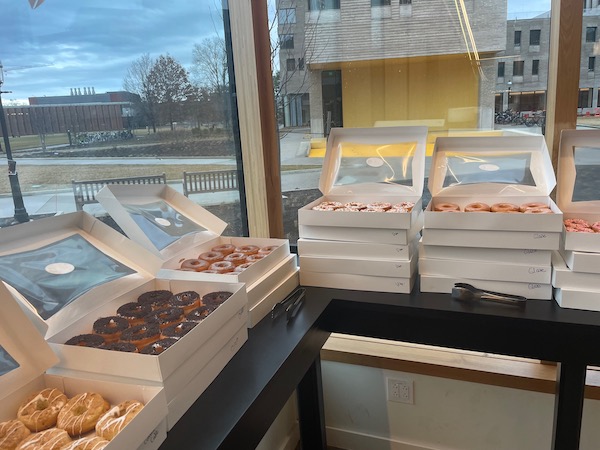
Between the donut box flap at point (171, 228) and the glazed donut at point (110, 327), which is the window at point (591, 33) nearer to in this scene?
the donut box flap at point (171, 228)

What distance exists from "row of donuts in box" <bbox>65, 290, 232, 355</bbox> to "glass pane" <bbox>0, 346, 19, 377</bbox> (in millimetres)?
114

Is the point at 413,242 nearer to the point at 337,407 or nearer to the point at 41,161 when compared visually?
the point at 337,407

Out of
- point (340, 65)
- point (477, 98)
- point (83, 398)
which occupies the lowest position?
point (83, 398)

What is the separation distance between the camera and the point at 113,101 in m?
1.56

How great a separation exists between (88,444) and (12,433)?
0.15 m

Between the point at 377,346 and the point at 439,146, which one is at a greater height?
the point at 439,146

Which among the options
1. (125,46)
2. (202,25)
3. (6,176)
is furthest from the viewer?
(202,25)

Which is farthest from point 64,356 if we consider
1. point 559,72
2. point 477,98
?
point 559,72

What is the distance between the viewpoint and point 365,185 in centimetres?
176

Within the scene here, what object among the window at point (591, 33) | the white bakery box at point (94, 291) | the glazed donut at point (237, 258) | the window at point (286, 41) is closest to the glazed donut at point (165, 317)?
the white bakery box at point (94, 291)

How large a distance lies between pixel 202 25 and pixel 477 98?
3.72 ft

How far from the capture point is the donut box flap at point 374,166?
1.68 meters

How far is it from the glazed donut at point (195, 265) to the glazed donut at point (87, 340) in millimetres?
426

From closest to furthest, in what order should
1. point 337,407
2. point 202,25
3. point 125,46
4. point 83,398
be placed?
point 83,398 < point 125,46 < point 202,25 < point 337,407
